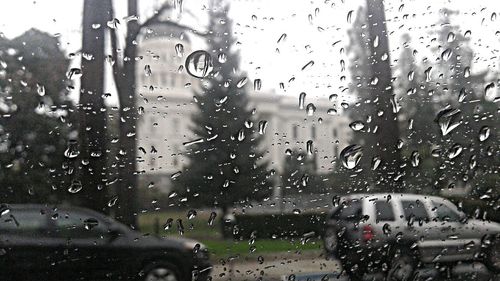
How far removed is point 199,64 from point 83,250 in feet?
3.08

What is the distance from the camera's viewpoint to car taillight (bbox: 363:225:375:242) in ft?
8.70

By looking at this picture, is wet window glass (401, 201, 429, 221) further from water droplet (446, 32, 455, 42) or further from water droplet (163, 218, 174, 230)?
water droplet (163, 218, 174, 230)

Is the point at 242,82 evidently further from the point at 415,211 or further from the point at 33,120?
the point at 415,211

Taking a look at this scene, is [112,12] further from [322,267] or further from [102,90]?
[322,267]

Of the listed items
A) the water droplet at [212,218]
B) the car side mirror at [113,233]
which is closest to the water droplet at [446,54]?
the water droplet at [212,218]

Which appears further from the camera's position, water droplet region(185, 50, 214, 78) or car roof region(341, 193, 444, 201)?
car roof region(341, 193, 444, 201)

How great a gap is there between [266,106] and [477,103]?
4.07ft

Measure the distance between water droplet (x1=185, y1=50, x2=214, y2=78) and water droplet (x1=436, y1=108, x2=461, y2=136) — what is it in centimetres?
125

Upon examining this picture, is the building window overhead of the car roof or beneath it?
overhead

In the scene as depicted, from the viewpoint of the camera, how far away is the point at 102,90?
244 centimetres

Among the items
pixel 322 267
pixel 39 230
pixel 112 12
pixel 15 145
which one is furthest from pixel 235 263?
pixel 112 12

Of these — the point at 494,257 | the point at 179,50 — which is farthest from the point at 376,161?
the point at 179,50

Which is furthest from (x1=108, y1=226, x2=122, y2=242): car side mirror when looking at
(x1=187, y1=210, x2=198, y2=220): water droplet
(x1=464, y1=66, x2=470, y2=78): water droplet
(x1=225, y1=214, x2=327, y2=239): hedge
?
(x1=464, y1=66, x2=470, y2=78): water droplet

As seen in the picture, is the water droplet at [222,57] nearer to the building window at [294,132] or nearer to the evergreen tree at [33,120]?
the building window at [294,132]
